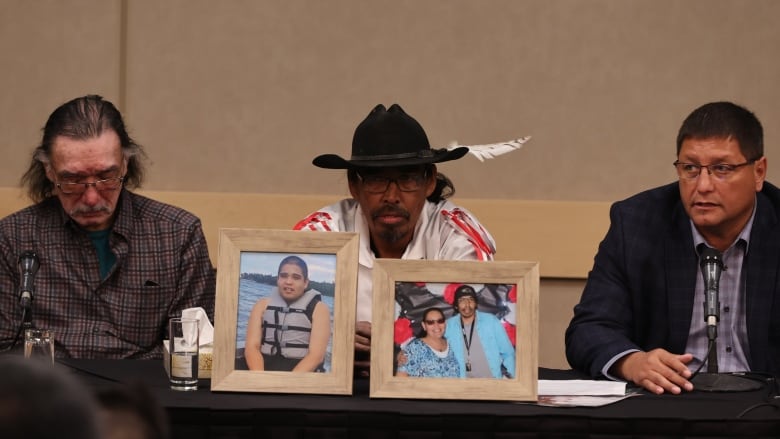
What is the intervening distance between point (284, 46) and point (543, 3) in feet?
3.73

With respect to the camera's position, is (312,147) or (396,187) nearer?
(396,187)

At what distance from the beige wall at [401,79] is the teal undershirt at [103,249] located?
1215 mm

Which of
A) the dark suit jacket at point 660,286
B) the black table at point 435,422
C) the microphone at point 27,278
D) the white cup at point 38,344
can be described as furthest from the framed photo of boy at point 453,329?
the microphone at point 27,278

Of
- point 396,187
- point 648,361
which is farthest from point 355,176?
point 648,361

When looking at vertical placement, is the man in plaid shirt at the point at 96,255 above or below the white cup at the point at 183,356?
above

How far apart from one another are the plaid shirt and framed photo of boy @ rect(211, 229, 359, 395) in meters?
1.02

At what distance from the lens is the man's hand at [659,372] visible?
8.32ft

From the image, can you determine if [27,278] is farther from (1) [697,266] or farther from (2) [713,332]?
(1) [697,266]

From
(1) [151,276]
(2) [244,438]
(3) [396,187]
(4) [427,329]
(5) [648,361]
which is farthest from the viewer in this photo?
(1) [151,276]

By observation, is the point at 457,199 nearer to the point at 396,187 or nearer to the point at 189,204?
the point at 189,204

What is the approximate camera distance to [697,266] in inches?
121

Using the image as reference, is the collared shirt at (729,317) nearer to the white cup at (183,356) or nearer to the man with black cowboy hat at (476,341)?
the man with black cowboy hat at (476,341)

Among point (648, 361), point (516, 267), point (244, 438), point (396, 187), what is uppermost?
point (396, 187)

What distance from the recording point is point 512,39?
15.5ft
